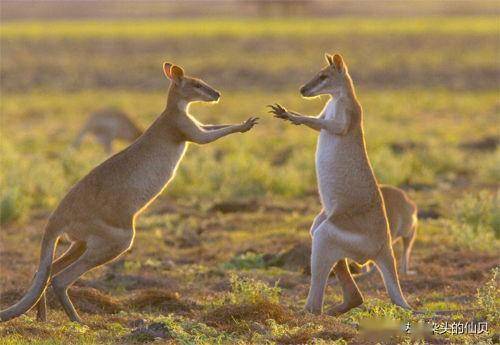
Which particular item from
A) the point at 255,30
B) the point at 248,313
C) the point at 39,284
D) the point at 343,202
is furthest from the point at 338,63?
the point at 255,30

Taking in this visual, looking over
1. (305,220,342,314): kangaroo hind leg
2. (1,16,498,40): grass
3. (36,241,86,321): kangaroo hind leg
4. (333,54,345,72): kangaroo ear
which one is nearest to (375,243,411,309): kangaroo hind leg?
(305,220,342,314): kangaroo hind leg

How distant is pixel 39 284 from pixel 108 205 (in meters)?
0.88

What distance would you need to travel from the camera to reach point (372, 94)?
1628 inches

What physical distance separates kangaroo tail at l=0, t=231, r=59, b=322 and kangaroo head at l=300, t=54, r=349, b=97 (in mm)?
2589

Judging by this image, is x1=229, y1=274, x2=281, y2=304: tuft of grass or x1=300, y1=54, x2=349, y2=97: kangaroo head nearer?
x1=229, y1=274, x2=281, y2=304: tuft of grass

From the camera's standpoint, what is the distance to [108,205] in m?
9.16

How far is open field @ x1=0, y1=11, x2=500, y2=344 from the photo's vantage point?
9.09 m

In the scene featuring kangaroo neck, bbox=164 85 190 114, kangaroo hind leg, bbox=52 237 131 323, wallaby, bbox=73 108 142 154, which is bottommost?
kangaroo hind leg, bbox=52 237 131 323

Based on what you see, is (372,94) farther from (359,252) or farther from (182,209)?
(359,252)

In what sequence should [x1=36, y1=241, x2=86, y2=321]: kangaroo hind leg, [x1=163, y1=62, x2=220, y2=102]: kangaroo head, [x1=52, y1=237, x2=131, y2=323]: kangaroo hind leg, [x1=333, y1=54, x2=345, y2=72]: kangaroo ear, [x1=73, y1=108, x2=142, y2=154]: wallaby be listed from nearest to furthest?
[x1=52, y1=237, x2=131, y2=323]: kangaroo hind leg → [x1=36, y1=241, x2=86, y2=321]: kangaroo hind leg → [x1=333, y1=54, x2=345, y2=72]: kangaroo ear → [x1=163, y1=62, x2=220, y2=102]: kangaroo head → [x1=73, y1=108, x2=142, y2=154]: wallaby

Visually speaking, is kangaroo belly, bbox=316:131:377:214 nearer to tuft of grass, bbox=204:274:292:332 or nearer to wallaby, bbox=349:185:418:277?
tuft of grass, bbox=204:274:292:332

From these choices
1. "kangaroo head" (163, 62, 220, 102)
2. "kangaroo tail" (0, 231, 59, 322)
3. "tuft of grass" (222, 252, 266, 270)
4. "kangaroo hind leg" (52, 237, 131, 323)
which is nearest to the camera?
"kangaroo tail" (0, 231, 59, 322)

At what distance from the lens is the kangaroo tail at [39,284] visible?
8.77 metres

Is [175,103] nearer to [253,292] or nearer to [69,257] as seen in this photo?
[69,257]
